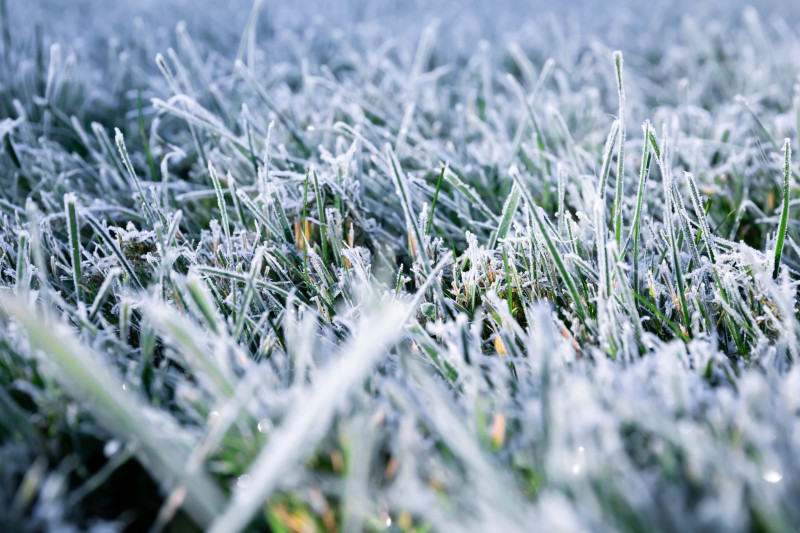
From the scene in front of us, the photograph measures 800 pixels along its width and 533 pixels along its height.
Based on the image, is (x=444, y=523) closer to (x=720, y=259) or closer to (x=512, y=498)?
(x=512, y=498)

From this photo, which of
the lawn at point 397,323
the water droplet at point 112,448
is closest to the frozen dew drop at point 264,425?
the lawn at point 397,323

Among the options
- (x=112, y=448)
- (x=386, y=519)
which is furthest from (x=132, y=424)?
(x=386, y=519)

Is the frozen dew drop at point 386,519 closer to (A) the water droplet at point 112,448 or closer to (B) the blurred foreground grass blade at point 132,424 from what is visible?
(B) the blurred foreground grass blade at point 132,424

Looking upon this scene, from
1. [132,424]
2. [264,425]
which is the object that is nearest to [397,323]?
[264,425]

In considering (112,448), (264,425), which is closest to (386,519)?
(264,425)

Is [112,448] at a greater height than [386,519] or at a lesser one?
greater

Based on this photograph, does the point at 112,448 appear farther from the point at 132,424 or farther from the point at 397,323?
the point at 397,323

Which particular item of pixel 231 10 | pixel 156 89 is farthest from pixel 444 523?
pixel 231 10

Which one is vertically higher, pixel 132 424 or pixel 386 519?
pixel 132 424

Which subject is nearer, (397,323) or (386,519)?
(386,519)

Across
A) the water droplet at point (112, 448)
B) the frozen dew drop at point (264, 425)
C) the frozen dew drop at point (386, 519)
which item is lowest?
the frozen dew drop at point (386, 519)

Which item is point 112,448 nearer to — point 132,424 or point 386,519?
point 132,424

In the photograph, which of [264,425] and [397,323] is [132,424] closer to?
[264,425]
